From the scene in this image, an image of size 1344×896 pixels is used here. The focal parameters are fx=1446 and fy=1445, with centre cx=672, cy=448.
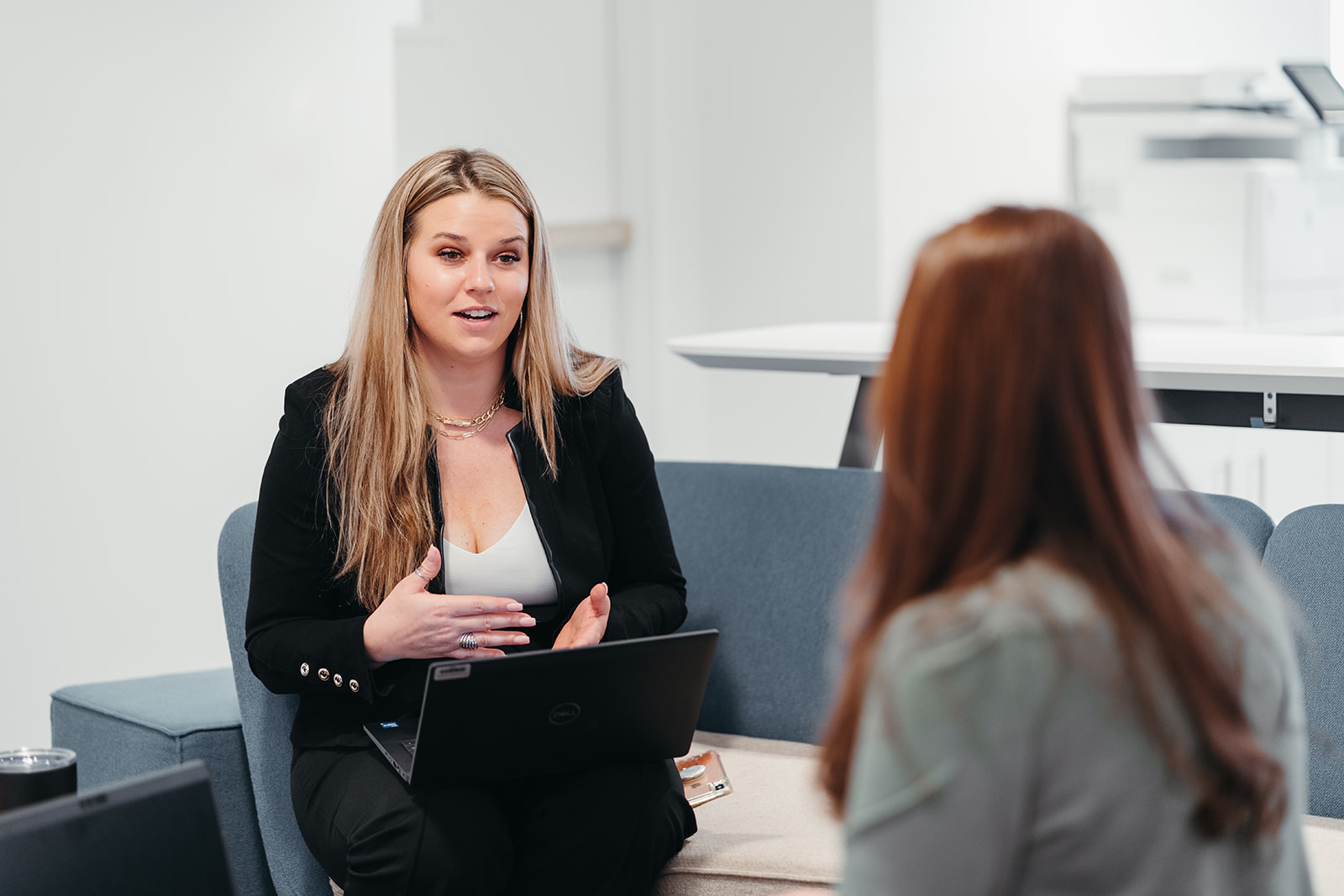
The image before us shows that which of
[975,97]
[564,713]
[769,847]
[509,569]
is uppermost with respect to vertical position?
[975,97]

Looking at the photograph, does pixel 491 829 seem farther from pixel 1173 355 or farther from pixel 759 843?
pixel 1173 355

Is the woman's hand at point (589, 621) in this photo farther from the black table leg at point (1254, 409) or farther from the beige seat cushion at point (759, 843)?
the black table leg at point (1254, 409)

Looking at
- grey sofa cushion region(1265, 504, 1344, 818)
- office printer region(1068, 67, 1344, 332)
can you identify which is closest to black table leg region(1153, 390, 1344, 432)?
→ grey sofa cushion region(1265, 504, 1344, 818)

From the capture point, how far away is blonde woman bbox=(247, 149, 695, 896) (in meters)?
1.62

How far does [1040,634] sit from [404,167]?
10.6 feet

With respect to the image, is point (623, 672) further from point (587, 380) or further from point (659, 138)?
point (659, 138)

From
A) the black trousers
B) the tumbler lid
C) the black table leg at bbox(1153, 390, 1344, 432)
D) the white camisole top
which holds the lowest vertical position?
the black trousers

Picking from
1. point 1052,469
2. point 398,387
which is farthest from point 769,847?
point 1052,469

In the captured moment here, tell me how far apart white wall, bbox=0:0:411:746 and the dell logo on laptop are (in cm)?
139

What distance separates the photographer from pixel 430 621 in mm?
1644

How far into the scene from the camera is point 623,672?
1.56 m

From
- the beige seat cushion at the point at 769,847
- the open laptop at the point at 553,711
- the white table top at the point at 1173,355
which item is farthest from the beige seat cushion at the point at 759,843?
the white table top at the point at 1173,355

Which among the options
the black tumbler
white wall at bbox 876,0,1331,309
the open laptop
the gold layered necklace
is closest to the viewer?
the black tumbler

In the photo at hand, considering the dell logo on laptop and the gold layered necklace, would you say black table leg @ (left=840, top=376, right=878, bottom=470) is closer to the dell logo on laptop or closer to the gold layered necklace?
the gold layered necklace
